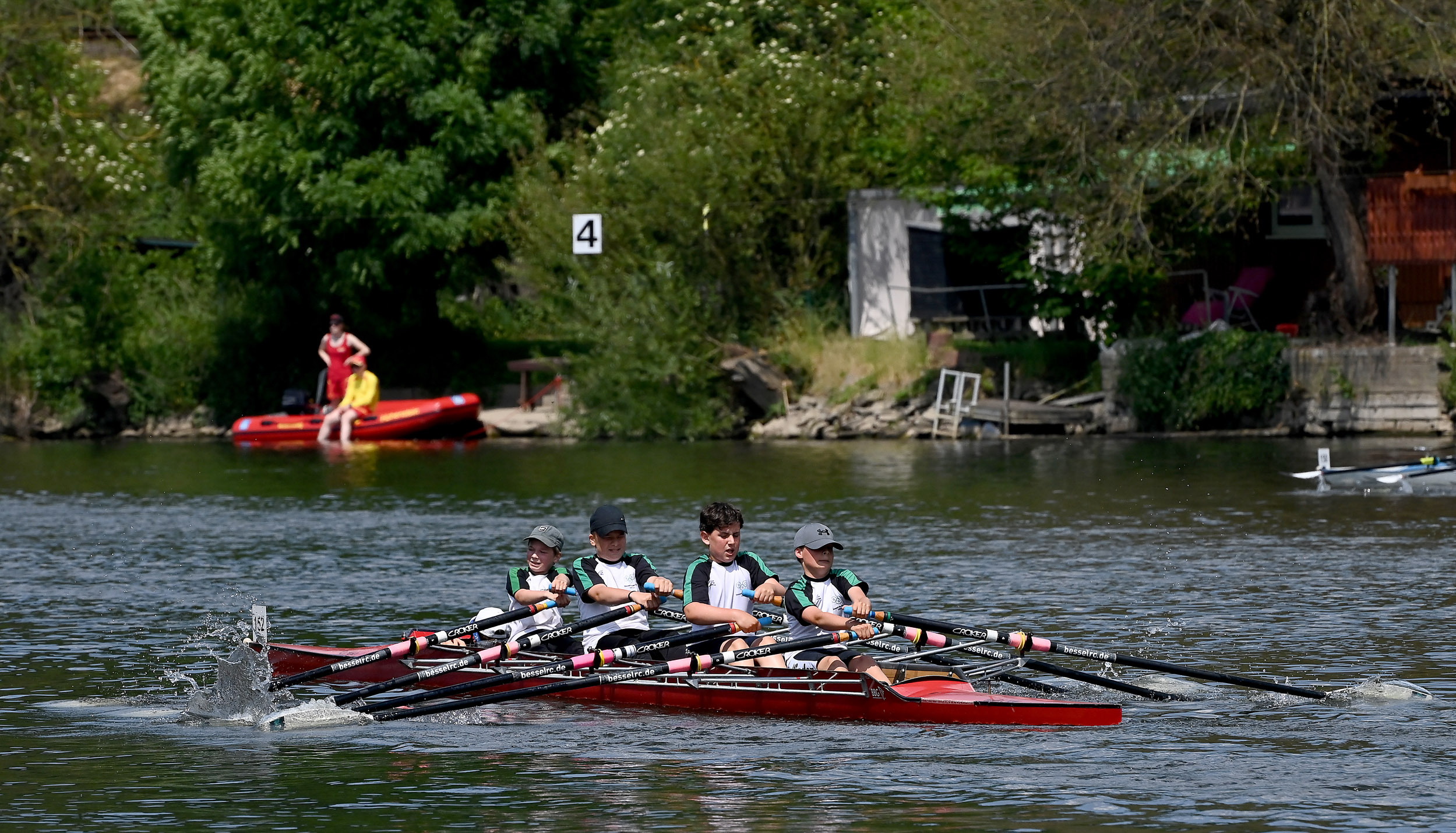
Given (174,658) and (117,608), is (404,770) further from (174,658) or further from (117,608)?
(117,608)

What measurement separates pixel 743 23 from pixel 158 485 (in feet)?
57.9

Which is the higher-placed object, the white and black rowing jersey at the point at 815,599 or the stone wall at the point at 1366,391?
the stone wall at the point at 1366,391

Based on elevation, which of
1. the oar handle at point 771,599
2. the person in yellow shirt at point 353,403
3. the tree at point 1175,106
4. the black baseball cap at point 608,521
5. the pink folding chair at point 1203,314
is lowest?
the oar handle at point 771,599

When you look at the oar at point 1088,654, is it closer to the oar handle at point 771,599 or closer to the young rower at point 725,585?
the oar handle at point 771,599

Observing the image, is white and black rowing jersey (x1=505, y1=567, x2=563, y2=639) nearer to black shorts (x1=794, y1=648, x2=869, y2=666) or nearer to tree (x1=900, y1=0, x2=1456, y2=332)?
black shorts (x1=794, y1=648, x2=869, y2=666)

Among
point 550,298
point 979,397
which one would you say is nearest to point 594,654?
point 979,397

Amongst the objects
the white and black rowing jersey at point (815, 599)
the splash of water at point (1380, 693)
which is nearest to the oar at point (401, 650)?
the white and black rowing jersey at point (815, 599)

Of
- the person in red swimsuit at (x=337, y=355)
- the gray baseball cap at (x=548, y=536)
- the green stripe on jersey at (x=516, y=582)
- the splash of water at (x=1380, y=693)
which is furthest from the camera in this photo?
the person in red swimsuit at (x=337, y=355)

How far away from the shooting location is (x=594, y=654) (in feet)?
47.5

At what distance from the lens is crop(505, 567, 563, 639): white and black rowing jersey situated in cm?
1561

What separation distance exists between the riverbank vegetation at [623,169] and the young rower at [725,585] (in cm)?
2242

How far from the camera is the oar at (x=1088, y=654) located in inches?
566

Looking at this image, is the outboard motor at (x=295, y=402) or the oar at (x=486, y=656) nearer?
the oar at (x=486, y=656)

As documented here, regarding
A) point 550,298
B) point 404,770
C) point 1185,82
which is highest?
point 1185,82
